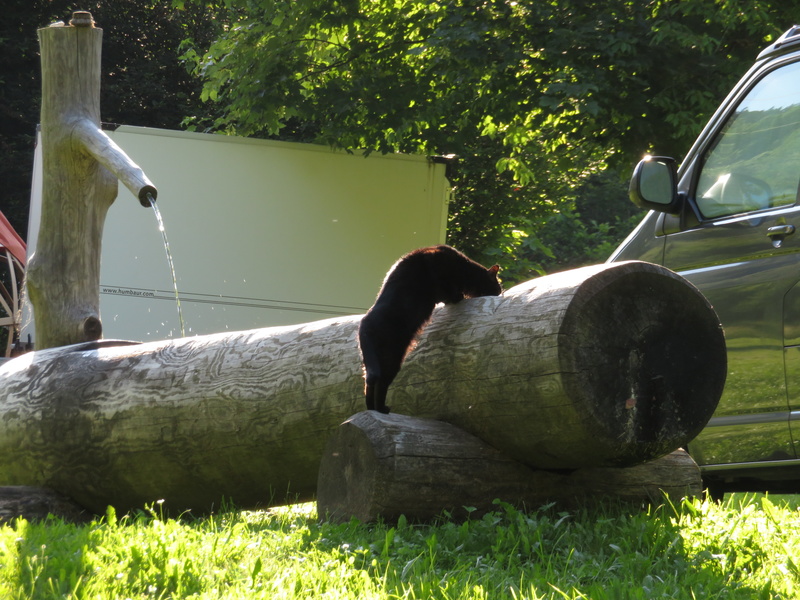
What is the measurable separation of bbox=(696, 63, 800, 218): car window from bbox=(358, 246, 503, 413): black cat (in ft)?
4.31

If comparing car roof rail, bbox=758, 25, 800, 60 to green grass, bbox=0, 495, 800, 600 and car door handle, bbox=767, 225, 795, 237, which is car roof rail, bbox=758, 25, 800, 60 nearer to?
car door handle, bbox=767, 225, 795, 237

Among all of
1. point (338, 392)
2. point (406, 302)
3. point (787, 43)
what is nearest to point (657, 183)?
point (787, 43)

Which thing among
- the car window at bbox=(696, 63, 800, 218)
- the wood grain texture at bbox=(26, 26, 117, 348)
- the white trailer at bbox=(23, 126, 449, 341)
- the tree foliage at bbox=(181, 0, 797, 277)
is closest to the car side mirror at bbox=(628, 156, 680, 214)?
the car window at bbox=(696, 63, 800, 218)

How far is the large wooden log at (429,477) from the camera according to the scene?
3.44 m

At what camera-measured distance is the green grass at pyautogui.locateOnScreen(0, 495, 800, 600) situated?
2.75 metres

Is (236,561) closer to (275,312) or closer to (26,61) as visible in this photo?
(275,312)

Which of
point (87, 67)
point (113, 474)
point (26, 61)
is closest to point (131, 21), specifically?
point (26, 61)

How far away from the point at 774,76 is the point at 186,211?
Result: 8996 millimetres

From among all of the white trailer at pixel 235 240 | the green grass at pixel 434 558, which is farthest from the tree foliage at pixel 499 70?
the green grass at pixel 434 558

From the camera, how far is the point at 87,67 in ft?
20.7

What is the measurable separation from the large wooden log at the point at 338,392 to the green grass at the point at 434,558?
32 centimetres

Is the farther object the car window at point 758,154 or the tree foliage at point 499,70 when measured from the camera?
the tree foliage at point 499,70

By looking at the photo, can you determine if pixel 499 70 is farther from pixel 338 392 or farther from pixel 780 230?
pixel 338 392

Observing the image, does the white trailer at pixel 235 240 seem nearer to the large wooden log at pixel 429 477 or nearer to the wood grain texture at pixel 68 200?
the wood grain texture at pixel 68 200
